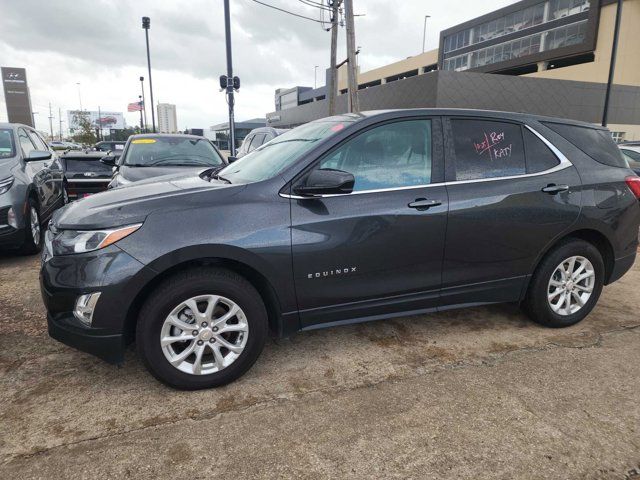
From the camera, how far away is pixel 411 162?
3.10 m

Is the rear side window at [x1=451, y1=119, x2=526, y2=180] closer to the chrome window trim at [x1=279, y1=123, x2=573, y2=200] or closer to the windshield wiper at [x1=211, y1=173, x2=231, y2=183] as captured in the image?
the chrome window trim at [x1=279, y1=123, x2=573, y2=200]

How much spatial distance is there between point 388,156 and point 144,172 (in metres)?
4.32

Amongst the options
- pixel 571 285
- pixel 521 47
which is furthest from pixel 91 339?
pixel 521 47

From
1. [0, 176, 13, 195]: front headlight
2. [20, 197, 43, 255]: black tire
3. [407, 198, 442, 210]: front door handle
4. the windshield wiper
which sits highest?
the windshield wiper

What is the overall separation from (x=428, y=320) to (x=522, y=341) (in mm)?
757

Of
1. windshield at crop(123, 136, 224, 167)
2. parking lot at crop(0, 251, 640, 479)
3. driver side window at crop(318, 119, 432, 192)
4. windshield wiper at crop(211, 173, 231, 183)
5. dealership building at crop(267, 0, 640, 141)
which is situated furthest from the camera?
dealership building at crop(267, 0, 640, 141)

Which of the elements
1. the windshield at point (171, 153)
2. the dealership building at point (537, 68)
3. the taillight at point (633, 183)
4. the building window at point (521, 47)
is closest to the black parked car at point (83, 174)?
the windshield at point (171, 153)

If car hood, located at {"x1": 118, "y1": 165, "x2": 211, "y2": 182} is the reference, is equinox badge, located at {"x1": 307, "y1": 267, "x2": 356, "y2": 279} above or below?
below

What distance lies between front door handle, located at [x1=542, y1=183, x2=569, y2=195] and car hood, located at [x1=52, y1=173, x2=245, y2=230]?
231 cm

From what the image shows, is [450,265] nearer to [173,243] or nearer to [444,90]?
[173,243]

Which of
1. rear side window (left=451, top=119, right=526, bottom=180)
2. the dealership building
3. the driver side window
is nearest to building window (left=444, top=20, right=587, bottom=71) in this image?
the dealership building

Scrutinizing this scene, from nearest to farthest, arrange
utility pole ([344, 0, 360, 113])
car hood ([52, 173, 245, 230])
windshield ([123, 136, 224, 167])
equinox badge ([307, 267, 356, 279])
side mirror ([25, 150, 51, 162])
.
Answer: car hood ([52, 173, 245, 230]) < equinox badge ([307, 267, 356, 279]) < side mirror ([25, 150, 51, 162]) < windshield ([123, 136, 224, 167]) < utility pole ([344, 0, 360, 113])

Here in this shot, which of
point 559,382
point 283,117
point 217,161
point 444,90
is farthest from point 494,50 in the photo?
point 559,382

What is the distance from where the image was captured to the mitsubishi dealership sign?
253 ft
